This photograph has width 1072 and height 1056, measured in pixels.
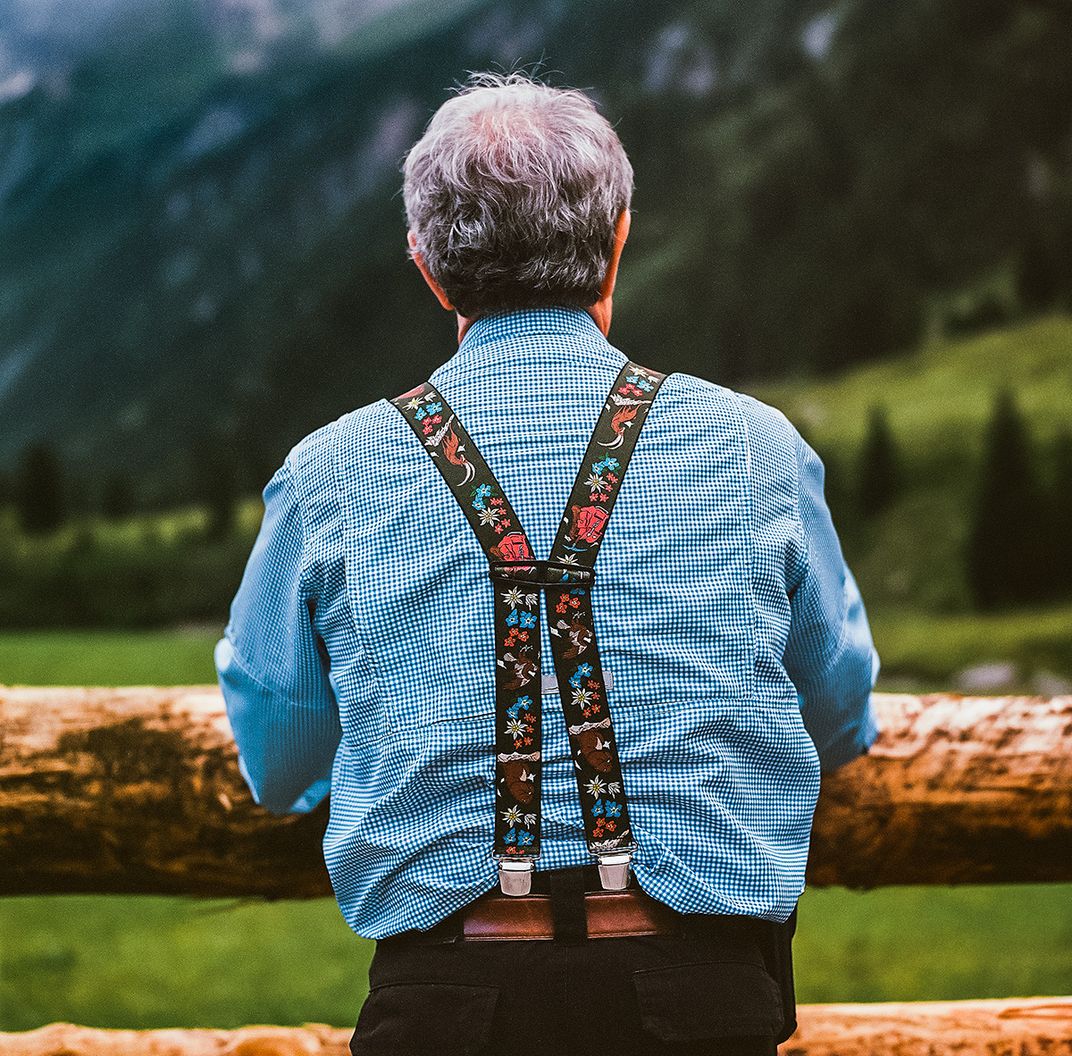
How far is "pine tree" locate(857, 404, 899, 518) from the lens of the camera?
33.4 feet

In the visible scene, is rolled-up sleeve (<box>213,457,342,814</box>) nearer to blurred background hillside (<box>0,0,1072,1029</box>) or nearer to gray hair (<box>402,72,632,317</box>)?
gray hair (<box>402,72,632,317</box>)

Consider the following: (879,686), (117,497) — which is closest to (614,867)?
(879,686)

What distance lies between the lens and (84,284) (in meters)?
11.7

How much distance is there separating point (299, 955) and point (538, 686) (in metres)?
3.91

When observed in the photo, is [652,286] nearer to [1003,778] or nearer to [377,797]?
[1003,778]

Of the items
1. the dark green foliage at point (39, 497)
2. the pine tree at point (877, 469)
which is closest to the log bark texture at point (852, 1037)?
the pine tree at point (877, 469)

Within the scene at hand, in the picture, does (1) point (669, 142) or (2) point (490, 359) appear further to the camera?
(1) point (669, 142)

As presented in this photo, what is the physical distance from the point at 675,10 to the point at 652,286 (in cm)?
234

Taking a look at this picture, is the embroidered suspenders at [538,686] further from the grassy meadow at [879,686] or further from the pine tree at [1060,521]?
the pine tree at [1060,521]

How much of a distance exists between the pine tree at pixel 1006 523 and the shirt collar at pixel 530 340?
350 inches

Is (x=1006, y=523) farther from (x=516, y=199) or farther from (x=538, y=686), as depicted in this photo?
(x=538, y=686)

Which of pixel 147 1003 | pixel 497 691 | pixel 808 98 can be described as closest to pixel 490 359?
pixel 497 691

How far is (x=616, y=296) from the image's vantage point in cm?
1020

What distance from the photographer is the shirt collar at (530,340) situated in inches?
57.3
